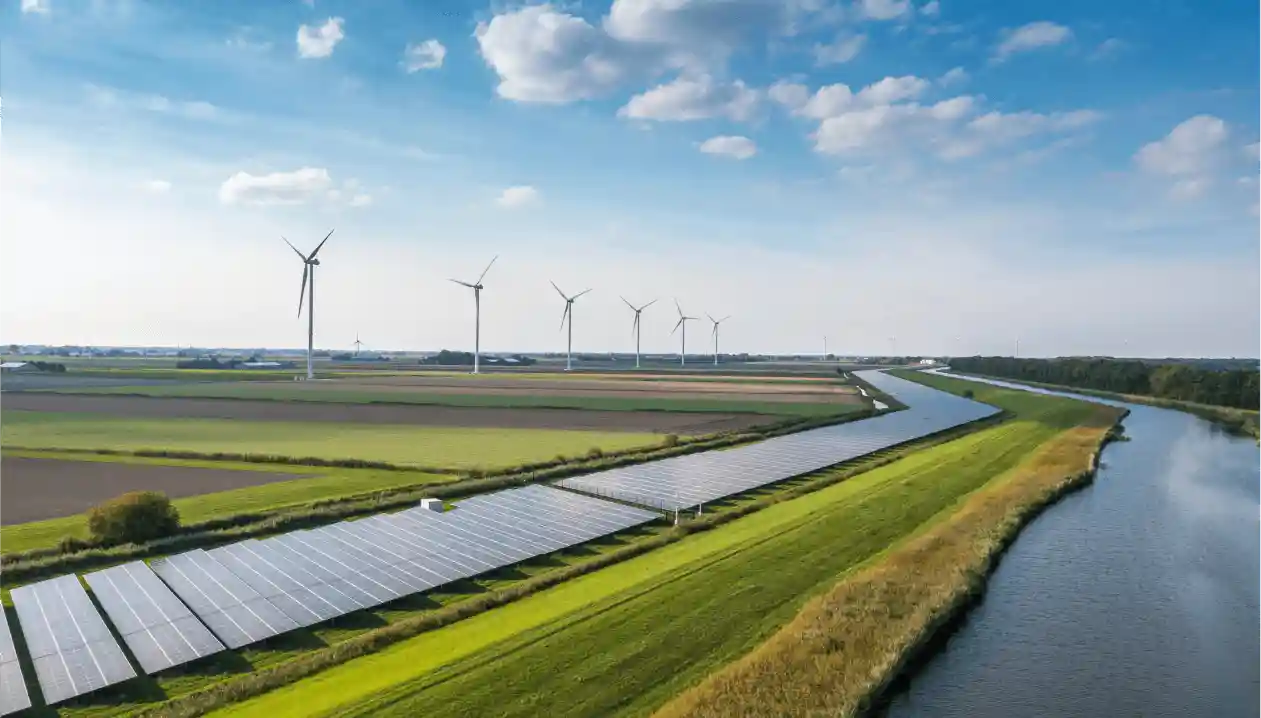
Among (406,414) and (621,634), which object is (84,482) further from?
(406,414)

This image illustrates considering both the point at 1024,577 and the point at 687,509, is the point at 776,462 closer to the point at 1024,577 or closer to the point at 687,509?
the point at 687,509

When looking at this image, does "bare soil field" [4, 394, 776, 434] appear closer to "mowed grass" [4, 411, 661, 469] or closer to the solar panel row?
"mowed grass" [4, 411, 661, 469]

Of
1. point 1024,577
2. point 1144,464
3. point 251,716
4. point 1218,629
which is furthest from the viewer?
point 1144,464

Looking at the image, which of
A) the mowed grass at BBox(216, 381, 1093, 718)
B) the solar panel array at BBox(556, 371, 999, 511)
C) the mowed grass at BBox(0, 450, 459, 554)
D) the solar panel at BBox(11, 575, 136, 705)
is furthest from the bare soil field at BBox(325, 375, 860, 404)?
the solar panel at BBox(11, 575, 136, 705)

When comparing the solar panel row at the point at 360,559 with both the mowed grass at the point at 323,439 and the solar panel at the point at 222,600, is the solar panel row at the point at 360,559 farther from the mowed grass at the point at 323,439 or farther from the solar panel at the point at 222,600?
the mowed grass at the point at 323,439

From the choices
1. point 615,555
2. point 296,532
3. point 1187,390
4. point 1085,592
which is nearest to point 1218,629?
point 1085,592

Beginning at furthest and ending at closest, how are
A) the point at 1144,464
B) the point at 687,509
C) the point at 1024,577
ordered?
the point at 1144,464, the point at 687,509, the point at 1024,577
